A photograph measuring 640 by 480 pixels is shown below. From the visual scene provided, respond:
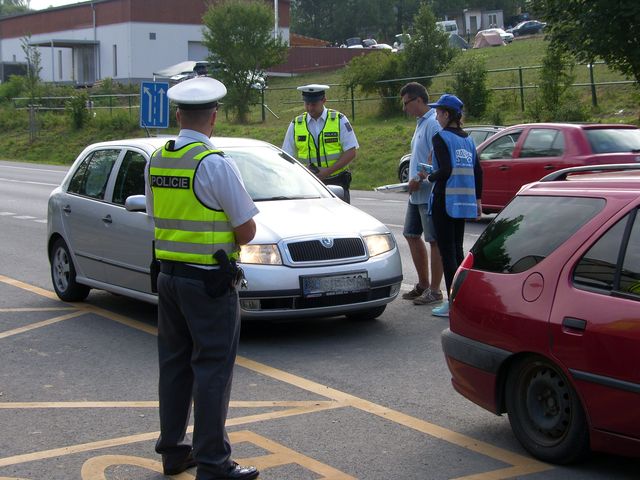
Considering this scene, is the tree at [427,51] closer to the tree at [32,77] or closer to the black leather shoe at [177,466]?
the tree at [32,77]

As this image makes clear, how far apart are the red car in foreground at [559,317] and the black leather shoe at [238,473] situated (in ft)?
4.35

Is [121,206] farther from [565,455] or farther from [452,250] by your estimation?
[565,455]

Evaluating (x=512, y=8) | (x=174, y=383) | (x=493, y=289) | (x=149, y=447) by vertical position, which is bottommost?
(x=149, y=447)

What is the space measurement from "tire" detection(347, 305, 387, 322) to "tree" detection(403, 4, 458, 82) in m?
29.9

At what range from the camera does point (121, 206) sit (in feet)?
29.9

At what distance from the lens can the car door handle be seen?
4.88m

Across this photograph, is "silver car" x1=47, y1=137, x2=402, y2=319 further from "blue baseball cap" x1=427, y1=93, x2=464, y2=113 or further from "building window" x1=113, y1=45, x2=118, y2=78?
"building window" x1=113, y1=45, x2=118, y2=78

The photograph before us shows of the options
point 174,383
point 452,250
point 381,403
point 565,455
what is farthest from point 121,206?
point 565,455

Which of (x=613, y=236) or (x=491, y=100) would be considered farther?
(x=491, y=100)

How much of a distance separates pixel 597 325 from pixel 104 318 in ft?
18.0

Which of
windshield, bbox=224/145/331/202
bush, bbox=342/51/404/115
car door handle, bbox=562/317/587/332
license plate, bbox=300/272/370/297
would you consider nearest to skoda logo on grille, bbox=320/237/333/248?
license plate, bbox=300/272/370/297

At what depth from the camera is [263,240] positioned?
8.12 metres

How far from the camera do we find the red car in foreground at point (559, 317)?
15.6 ft

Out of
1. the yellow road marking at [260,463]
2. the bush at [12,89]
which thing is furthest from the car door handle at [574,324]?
the bush at [12,89]
